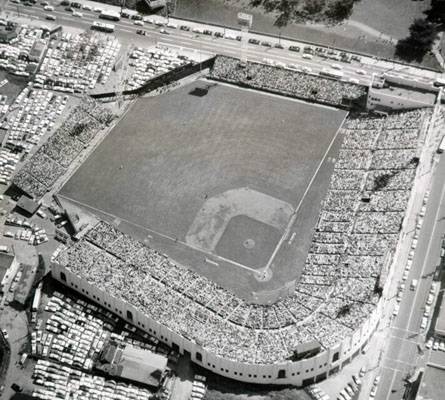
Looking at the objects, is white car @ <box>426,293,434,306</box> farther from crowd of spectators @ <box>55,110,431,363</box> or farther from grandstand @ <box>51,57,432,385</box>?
crowd of spectators @ <box>55,110,431,363</box>

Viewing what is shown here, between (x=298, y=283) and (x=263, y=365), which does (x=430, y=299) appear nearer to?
(x=298, y=283)

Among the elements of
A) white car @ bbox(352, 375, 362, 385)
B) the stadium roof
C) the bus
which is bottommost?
the stadium roof

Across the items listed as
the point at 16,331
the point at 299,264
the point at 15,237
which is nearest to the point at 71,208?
the point at 15,237

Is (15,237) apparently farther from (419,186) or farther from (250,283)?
(419,186)

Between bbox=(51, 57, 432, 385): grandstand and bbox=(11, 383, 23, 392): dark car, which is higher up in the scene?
bbox=(51, 57, 432, 385): grandstand

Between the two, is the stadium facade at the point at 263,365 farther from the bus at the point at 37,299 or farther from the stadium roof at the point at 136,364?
the bus at the point at 37,299

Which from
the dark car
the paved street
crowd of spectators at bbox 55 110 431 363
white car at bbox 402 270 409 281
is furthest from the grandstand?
the dark car
